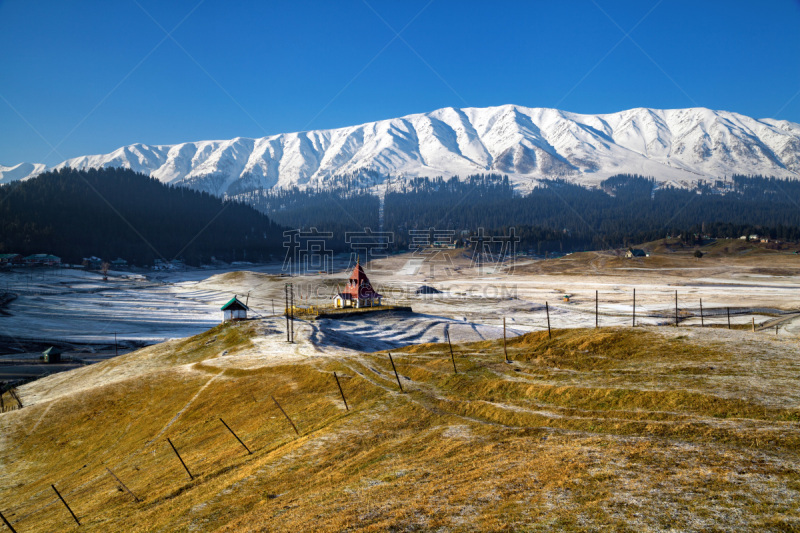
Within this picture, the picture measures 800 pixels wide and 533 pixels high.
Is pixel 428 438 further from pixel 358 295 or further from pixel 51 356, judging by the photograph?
pixel 51 356

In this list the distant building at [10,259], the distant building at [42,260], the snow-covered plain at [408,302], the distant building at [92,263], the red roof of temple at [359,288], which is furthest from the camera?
the distant building at [92,263]

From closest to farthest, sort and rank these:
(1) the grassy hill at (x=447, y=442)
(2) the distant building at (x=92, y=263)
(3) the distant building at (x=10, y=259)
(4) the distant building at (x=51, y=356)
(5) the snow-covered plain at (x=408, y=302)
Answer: (1) the grassy hill at (x=447, y=442), (4) the distant building at (x=51, y=356), (5) the snow-covered plain at (x=408, y=302), (3) the distant building at (x=10, y=259), (2) the distant building at (x=92, y=263)

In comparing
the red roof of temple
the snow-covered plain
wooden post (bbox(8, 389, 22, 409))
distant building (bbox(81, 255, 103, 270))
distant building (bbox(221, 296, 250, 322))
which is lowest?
wooden post (bbox(8, 389, 22, 409))

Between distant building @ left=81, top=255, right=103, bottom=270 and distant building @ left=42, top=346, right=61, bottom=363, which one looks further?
distant building @ left=81, top=255, right=103, bottom=270

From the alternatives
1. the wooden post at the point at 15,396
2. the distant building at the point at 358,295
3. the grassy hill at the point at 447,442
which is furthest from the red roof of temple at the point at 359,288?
the wooden post at the point at 15,396

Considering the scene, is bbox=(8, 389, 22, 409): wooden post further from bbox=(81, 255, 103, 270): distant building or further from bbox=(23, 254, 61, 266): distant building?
bbox=(81, 255, 103, 270): distant building

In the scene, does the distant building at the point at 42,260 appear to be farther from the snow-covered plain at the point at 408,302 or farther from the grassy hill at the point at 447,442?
the grassy hill at the point at 447,442

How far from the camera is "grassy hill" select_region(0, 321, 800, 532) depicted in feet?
46.2

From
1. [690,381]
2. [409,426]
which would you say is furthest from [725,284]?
[409,426]

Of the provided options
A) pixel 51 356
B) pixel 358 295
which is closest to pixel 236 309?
pixel 358 295

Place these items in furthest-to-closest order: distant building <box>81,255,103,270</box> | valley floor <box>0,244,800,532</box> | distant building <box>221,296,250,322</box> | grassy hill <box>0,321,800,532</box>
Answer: distant building <box>81,255,103,270</box> < distant building <box>221,296,250,322</box> < valley floor <box>0,244,800,532</box> < grassy hill <box>0,321,800,532</box>

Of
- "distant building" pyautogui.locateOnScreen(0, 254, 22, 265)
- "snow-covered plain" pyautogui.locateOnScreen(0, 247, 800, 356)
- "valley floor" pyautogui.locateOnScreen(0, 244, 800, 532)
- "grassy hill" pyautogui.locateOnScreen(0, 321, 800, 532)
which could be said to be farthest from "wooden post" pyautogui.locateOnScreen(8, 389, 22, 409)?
"distant building" pyautogui.locateOnScreen(0, 254, 22, 265)

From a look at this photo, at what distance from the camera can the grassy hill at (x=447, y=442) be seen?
555 inches

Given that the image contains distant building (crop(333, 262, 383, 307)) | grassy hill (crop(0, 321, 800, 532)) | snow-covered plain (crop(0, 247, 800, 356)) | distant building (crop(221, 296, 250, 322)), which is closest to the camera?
grassy hill (crop(0, 321, 800, 532))
